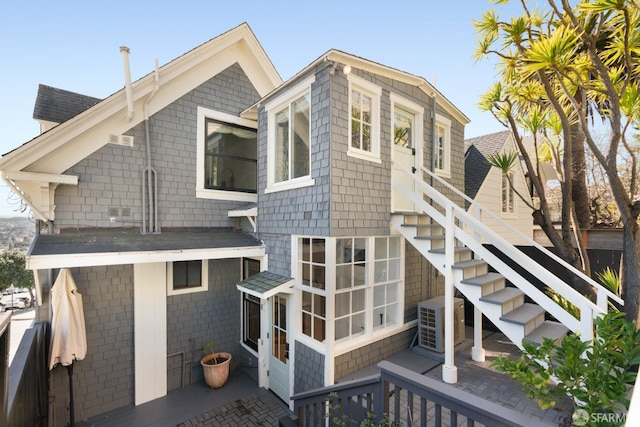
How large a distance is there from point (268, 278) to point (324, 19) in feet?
21.8

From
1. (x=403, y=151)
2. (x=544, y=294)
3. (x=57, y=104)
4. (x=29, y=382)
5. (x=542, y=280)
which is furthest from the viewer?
(x=57, y=104)

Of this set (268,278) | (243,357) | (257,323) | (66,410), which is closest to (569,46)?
(268,278)

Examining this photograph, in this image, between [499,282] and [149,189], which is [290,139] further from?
[499,282]

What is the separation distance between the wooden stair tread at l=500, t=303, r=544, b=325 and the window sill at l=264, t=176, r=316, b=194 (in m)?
3.45

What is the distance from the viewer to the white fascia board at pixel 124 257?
4127 millimetres

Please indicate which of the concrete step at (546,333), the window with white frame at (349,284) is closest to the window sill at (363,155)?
the window with white frame at (349,284)

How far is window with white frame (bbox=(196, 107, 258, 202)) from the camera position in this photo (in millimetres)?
6762

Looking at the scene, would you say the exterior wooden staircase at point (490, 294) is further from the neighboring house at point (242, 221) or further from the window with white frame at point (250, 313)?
the window with white frame at point (250, 313)

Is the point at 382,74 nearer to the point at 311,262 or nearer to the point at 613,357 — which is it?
the point at 311,262

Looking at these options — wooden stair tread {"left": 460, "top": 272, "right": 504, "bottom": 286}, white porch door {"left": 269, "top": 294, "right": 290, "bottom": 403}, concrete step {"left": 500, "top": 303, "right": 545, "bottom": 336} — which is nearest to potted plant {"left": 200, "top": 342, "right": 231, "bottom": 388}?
white porch door {"left": 269, "top": 294, "right": 290, "bottom": 403}

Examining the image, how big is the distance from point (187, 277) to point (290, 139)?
390 centimetres

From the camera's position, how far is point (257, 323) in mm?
6730

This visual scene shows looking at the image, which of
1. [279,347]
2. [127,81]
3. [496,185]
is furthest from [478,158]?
[127,81]

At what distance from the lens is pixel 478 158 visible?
1062 cm
